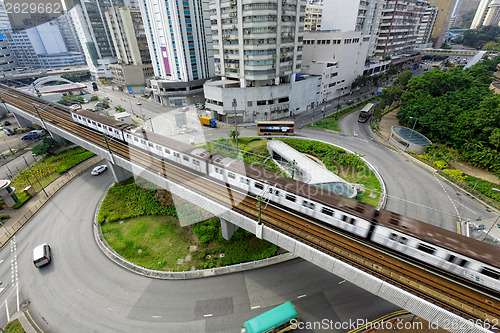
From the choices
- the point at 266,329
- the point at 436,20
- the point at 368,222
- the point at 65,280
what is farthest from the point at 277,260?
the point at 436,20

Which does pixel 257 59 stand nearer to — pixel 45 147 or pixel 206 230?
pixel 206 230

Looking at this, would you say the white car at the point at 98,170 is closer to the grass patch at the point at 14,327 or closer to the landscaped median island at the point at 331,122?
the grass patch at the point at 14,327

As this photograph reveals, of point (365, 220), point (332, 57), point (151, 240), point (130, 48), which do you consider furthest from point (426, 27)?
point (151, 240)

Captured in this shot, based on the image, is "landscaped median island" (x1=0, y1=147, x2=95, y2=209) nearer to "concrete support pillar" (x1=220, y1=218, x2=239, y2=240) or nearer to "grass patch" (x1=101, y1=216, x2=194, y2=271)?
"grass patch" (x1=101, y1=216, x2=194, y2=271)

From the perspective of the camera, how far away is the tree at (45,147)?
42.4 meters

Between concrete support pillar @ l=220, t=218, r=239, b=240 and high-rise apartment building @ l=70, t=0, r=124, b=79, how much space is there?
119m

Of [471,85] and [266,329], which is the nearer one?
[266,329]

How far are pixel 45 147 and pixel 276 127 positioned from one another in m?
47.2

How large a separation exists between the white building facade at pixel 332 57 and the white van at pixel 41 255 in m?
68.2

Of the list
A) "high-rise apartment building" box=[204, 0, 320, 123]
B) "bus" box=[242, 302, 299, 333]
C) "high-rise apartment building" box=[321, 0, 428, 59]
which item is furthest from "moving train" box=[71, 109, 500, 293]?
"high-rise apartment building" box=[321, 0, 428, 59]

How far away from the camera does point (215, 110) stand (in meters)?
56.8

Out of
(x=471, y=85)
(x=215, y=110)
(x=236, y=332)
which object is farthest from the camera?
(x=215, y=110)

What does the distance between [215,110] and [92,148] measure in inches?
1201

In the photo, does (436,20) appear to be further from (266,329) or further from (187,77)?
(266,329)
